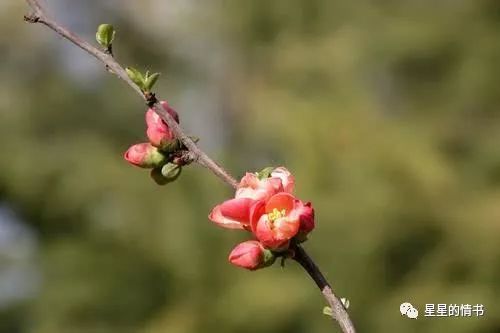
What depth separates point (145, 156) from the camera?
2.14ft

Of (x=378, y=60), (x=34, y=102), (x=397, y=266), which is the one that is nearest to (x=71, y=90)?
(x=34, y=102)

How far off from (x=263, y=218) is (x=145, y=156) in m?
0.12

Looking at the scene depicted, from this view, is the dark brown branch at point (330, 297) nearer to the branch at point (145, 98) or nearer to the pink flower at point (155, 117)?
the branch at point (145, 98)

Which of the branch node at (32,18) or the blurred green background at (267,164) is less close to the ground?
the blurred green background at (267,164)

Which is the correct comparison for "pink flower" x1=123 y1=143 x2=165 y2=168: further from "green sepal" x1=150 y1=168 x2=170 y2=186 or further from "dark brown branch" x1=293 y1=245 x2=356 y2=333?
"dark brown branch" x1=293 y1=245 x2=356 y2=333

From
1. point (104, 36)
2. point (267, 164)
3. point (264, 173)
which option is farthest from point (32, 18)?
point (267, 164)

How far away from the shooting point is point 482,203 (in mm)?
3090

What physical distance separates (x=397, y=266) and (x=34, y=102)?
5.34ft

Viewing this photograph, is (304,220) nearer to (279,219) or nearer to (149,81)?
(279,219)

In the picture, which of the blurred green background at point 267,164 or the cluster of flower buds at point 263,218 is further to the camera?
the blurred green background at point 267,164

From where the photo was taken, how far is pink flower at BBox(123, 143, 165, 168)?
0.65 m

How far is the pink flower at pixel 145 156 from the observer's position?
0.65 metres

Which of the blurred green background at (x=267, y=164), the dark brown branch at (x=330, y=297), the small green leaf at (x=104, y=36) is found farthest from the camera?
the blurred green background at (x=267, y=164)

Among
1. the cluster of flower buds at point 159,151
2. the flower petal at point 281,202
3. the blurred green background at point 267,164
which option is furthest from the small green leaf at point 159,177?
the blurred green background at point 267,164
